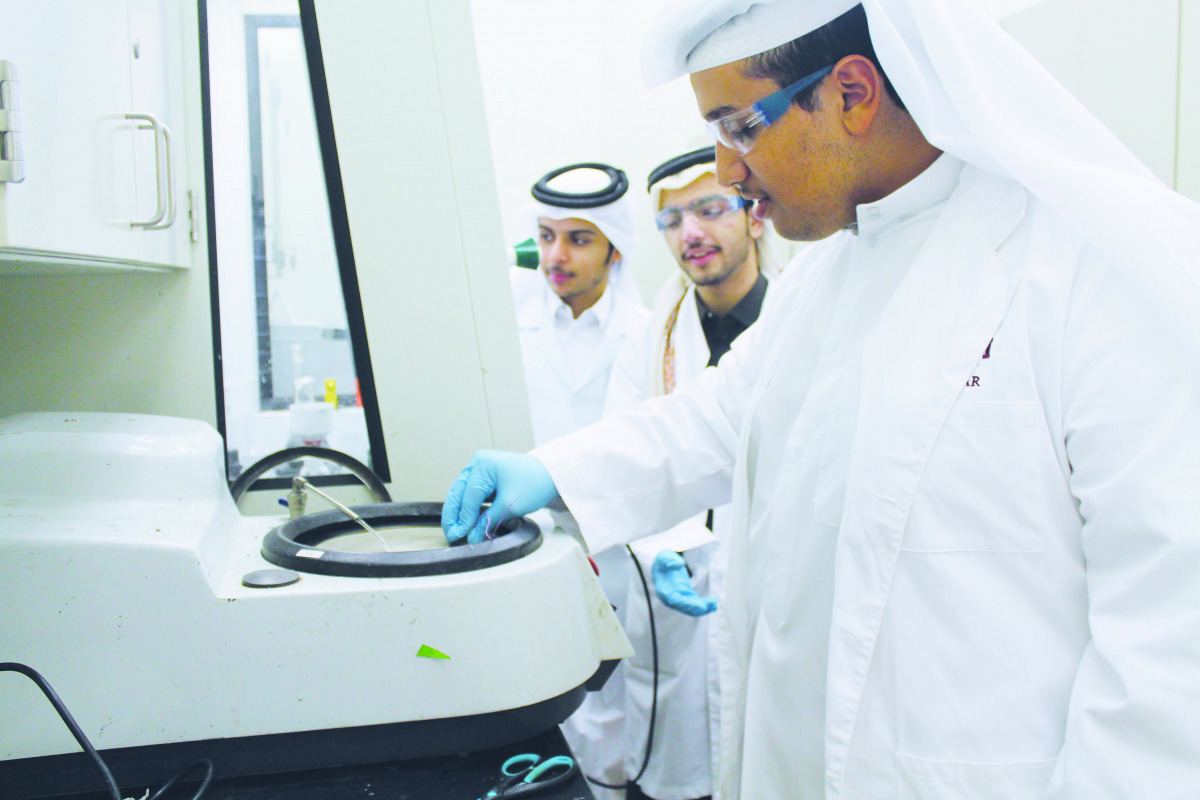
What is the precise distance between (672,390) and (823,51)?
1.15 metres

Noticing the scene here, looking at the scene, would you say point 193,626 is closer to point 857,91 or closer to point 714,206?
point 857,91

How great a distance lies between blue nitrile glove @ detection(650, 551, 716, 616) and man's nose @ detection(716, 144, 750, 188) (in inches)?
33.0

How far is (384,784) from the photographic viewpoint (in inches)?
26.7

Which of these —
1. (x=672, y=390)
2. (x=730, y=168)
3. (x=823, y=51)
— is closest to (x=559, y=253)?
(x=672, y=390)

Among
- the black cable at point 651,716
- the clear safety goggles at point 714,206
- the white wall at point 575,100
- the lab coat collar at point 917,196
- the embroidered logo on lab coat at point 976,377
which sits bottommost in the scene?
the black cable at point 651,716

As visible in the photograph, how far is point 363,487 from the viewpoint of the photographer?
3.45 ft

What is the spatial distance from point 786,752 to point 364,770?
47 cm

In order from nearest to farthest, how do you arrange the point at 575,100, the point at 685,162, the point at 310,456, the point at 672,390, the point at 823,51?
the point at 823,51
the point at 310,456
the point at 672,390
the point at 685,162
the point at 575,100

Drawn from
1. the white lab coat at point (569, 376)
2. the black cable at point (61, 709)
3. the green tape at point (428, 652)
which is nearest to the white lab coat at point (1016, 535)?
the green tape at point (428, 652)

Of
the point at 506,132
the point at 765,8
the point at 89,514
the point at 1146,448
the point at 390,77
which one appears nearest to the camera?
the point at 1146,448

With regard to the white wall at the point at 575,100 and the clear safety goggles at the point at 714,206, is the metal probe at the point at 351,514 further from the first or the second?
the white wall at the point at 575,100

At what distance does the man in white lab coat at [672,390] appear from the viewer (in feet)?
5.47

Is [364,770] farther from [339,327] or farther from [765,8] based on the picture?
[765,8]

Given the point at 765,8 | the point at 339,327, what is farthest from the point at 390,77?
the point at 765,8
